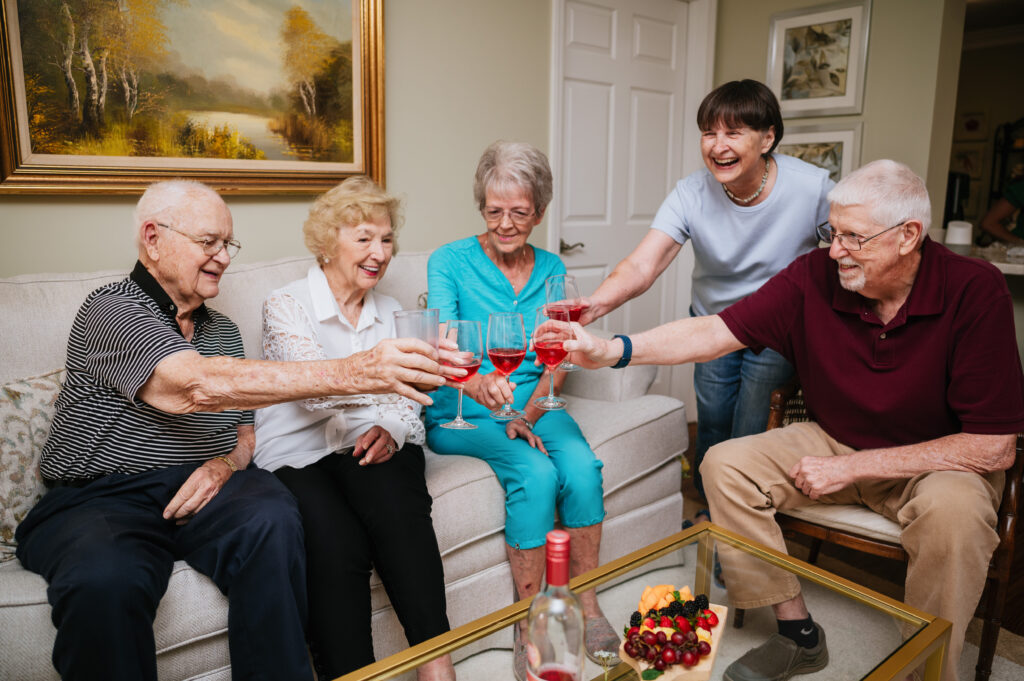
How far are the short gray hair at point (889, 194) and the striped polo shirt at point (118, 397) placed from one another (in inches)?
60.0

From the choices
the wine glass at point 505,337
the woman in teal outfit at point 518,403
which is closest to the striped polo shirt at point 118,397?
the wine glass at point 505,337

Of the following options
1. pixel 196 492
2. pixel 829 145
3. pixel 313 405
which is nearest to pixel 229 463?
pixel 196 492

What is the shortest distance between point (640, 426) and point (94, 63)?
2.05m

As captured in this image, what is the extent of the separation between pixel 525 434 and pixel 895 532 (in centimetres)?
95

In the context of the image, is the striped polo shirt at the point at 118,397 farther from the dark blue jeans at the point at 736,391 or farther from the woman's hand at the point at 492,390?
the dark blue jeans at the point at 736,391

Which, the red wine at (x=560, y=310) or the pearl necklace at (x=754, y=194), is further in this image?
the pearl necklace at (x=754, y=194)

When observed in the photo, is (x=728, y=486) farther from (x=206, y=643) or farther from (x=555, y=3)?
(x=555, y=3)

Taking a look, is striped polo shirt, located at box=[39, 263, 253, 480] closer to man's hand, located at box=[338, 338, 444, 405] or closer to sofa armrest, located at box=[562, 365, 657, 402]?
man's hand, located at box=[338, 338, 444, 405]

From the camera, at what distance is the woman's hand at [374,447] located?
5.83 ft

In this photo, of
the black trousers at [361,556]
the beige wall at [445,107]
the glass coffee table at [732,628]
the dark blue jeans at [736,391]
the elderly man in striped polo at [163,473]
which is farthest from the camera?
the beige wall at [445,107]

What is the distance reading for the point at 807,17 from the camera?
379 centimetres

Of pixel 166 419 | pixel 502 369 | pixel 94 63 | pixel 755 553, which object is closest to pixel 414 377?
pixel 502 369

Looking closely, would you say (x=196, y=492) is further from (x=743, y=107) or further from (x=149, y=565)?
(x=743, y=107)

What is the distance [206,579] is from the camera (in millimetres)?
1476
